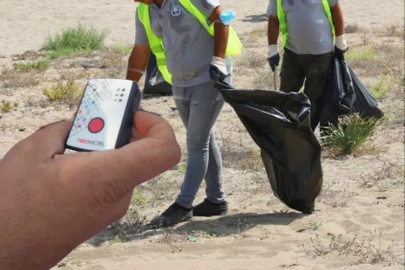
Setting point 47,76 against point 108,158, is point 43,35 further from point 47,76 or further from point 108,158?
point 108,158

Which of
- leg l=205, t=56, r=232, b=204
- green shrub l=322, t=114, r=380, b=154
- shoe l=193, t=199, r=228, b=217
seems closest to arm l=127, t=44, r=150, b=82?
leg l=205, t=56, r=232, b=204

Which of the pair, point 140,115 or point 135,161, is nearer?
point 135,161

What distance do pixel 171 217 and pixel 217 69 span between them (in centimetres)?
104

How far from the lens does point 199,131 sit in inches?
187

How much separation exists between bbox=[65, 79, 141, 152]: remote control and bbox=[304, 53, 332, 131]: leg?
464cm

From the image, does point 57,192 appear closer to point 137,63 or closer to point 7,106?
point 137,63

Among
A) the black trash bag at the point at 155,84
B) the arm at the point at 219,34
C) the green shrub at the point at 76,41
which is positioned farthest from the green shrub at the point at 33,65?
the arm at the point at 219,34

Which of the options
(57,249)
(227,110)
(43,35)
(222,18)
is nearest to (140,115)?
(57,249)

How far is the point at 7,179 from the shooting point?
1.35 m

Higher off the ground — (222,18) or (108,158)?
(108,158)

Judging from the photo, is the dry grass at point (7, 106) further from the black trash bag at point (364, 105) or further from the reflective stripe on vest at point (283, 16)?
the black trash bag at point (364, 105)

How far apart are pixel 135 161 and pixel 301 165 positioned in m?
3.42

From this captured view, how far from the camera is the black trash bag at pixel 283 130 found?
177 inches

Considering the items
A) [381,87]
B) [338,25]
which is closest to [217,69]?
[338,25]
